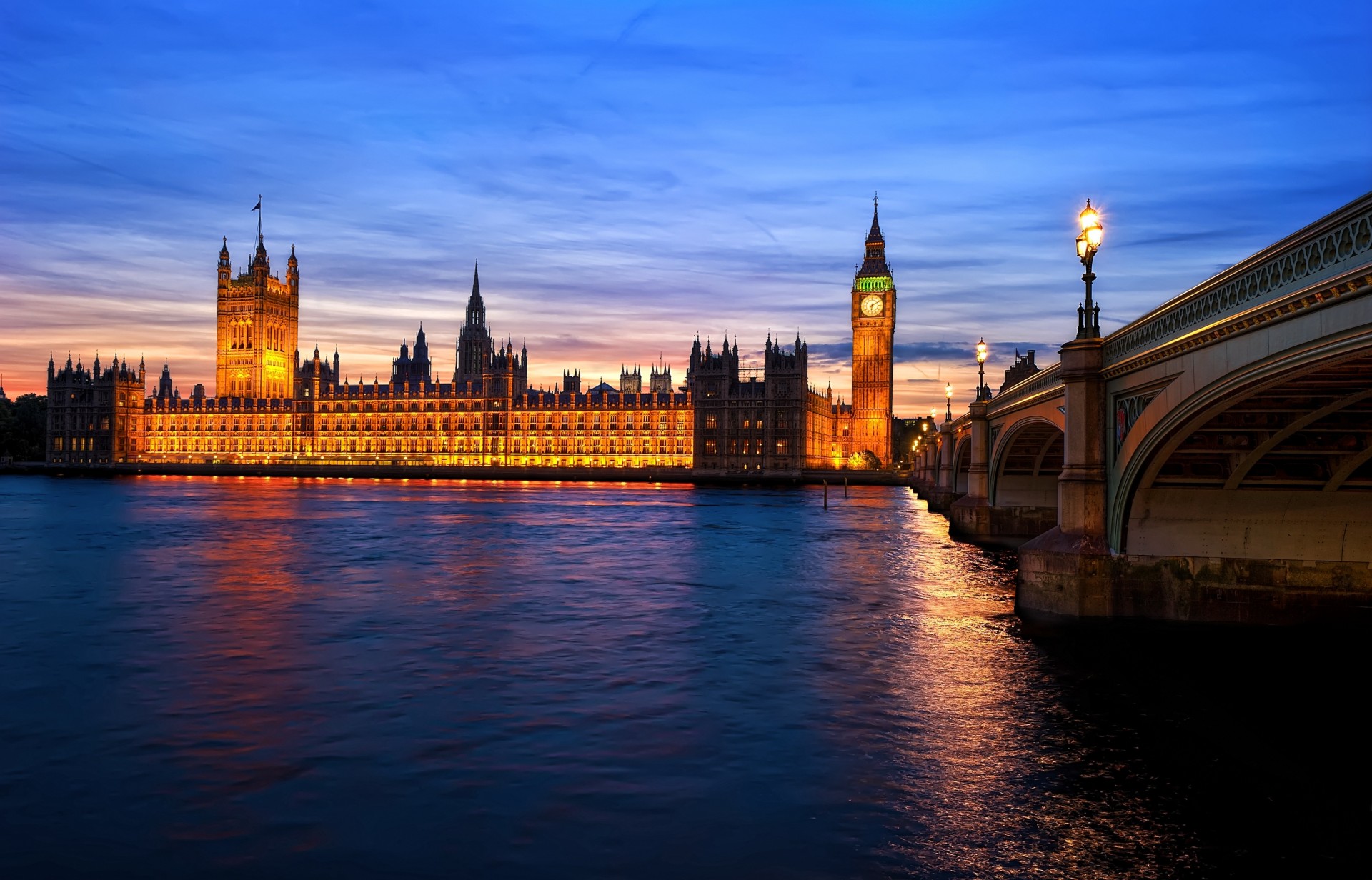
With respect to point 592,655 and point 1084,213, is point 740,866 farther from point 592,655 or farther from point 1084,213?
point 1084,213

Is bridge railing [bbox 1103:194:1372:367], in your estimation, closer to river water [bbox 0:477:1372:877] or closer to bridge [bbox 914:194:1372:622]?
bridge [bbox 914:194:1372:622]

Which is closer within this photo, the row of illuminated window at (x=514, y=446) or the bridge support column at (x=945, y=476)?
the bridge support column at (x=945, y=476)

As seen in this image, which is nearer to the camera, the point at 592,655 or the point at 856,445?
the point at 592,655

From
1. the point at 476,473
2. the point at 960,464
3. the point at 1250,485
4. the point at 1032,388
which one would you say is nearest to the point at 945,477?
the point at 960,464

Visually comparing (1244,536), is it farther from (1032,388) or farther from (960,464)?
→ (960,464)

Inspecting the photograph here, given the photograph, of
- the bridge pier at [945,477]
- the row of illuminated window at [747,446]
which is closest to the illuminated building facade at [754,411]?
the row of illuminated window at [747,446]

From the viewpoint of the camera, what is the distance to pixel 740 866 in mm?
10117

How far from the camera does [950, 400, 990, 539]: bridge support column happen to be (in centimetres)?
4678

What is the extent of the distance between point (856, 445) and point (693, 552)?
496 ft

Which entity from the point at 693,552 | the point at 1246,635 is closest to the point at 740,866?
the point at 1246,635

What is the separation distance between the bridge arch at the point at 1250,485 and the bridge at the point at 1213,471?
1.3 inches

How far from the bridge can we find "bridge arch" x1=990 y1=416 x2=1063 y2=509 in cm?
1343

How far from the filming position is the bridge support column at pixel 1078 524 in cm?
2180

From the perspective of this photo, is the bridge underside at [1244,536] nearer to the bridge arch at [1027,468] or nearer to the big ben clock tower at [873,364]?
the bridge arch at [1027,468]
